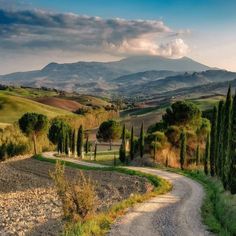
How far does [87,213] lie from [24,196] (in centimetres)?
3180

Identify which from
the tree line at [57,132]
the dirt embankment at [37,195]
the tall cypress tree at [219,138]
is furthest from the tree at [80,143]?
the tall cypress tree at [219,138]

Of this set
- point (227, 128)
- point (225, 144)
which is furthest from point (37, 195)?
point (227, 128)

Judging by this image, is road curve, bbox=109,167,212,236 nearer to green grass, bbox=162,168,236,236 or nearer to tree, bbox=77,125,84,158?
green grass, bbox=162,168,236,236

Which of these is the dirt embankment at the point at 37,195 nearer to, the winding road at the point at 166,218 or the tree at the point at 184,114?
the winding road at the point at 166,218

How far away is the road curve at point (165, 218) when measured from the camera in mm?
30922

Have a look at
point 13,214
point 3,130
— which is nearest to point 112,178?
point 13,214

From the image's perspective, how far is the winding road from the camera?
30.9 m

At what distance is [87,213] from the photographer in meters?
31.9

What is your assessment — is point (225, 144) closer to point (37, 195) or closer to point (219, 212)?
point (219, 212)

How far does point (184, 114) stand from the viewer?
372ft

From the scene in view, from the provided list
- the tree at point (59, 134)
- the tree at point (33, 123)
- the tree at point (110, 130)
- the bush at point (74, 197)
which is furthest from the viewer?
the tree at point (33, 123)

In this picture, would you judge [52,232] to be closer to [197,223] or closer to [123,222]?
[123,222]

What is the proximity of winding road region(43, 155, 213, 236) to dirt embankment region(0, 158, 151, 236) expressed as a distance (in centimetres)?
497

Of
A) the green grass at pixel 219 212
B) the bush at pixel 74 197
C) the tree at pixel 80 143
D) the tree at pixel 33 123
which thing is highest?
the bush at pixel 74 197
